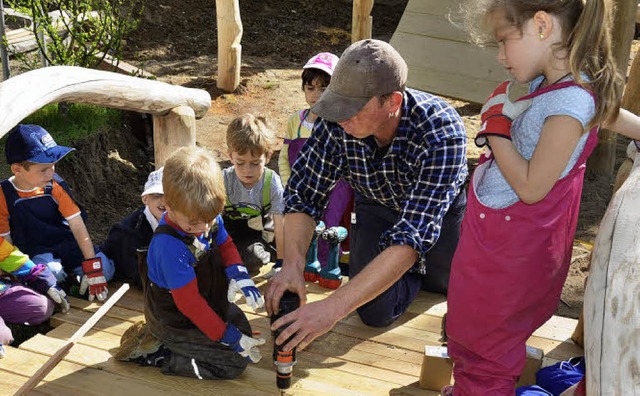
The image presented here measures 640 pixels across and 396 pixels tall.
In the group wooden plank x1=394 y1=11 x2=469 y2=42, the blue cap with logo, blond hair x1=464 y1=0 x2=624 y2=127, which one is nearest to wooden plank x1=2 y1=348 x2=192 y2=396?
the blue cap with logo

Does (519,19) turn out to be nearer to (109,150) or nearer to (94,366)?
(94,366)

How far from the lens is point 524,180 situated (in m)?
2.61

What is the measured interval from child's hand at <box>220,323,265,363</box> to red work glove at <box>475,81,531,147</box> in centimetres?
133

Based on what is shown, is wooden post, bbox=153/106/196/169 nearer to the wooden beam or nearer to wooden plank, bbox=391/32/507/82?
the wooden beam

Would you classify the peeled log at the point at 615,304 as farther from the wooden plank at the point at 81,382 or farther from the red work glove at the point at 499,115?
the wooden plank at the point at 81,382

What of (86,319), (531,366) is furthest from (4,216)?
(531,366)

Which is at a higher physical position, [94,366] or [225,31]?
[225,31]

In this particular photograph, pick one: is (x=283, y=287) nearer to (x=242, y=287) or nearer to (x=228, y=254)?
(x=242, y=287)

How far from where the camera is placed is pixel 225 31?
26.2 feet

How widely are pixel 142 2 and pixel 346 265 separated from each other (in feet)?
23.0

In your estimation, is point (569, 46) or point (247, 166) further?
point (247, 166)

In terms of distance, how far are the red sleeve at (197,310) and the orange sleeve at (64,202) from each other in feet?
4.07

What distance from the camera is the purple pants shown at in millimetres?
3953

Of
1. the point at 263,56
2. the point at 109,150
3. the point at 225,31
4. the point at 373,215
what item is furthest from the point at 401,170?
the point at 263,56
